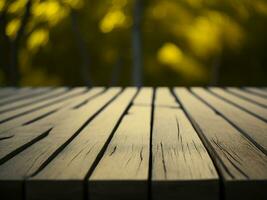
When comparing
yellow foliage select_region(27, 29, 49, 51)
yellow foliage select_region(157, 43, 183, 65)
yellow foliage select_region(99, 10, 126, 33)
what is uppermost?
yellow foliage select_region(99, 10, 126, 33)

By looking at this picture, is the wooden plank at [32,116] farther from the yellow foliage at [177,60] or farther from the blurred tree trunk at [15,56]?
the yellow foliage at [177,60]

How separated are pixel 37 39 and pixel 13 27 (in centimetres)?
100

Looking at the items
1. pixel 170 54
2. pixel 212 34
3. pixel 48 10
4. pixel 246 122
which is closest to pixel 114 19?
pixel 48 10

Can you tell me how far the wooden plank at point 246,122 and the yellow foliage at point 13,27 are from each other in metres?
9.22

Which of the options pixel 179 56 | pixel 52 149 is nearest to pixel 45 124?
pixel 52 149

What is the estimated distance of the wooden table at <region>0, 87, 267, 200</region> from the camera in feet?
3.88

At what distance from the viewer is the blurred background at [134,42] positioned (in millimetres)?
11203

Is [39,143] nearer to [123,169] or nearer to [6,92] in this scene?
[123,169]

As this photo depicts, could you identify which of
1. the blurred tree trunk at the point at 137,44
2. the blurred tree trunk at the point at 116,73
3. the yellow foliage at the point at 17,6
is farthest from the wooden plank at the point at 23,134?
the blurred tree trunk at the point at 116,73

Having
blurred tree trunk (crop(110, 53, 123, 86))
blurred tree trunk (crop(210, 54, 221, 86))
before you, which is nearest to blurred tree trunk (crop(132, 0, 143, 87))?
blurred tree trunk (crop(110, 53, 123, 86))

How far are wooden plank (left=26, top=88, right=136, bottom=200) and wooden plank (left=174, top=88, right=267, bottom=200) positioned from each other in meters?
0.36

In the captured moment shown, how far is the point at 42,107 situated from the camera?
2.99 m

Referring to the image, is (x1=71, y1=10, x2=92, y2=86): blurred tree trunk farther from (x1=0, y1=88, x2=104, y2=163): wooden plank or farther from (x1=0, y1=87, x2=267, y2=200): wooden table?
(x1=0, y1=88, x2=104, y2=163): wooden plank
